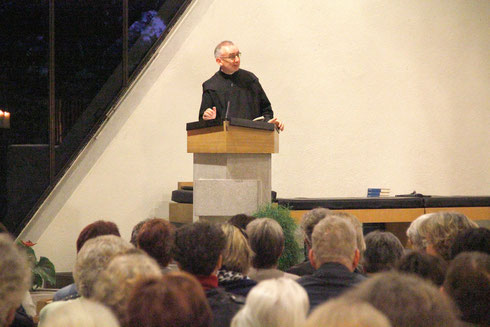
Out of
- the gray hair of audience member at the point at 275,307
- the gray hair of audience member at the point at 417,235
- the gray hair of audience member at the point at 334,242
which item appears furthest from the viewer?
the gray hair of audience member at the point at 417,235

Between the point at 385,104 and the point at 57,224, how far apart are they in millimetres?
3657

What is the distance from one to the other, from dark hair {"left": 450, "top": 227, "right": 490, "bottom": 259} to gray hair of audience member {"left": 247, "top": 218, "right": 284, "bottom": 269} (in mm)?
793

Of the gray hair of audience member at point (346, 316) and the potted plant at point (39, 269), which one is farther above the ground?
the gray hair of audience member at point (346, 316)

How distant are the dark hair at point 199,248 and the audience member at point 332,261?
362 mm

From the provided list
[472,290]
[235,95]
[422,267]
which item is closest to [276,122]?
[235,95]

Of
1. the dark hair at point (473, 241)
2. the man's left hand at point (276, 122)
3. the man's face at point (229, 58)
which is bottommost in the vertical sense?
the dark hair at point (473, 241)

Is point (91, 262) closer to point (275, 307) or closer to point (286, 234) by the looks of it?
point (275, 307)

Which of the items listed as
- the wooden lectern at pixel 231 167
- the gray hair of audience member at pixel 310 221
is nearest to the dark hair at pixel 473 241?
the gray hair of audience member at pixel 310 221

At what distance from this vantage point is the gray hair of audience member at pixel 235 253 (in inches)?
109

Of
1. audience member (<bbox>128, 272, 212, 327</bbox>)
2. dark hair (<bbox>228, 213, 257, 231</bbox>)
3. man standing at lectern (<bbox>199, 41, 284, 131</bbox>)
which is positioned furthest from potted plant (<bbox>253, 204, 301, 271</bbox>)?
audience member (<bbox>128, 272, 212, 327</bbox>)

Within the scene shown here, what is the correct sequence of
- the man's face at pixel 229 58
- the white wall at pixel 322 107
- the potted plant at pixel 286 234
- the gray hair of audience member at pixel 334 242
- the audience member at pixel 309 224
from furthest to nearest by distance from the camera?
the white wall at pixel 322 107 < the man's face at pixel 229 58 < the potted plant at pixel 286 234 < the audience member at pixel 309 224 < the gray hair of audience member at pixel 334 242

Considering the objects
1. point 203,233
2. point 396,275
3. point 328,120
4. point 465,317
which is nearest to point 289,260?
point 203,233

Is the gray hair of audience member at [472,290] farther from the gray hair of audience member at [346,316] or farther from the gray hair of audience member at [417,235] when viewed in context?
the gray hair of audience member at [417,235]

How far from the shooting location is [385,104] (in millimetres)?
7406
